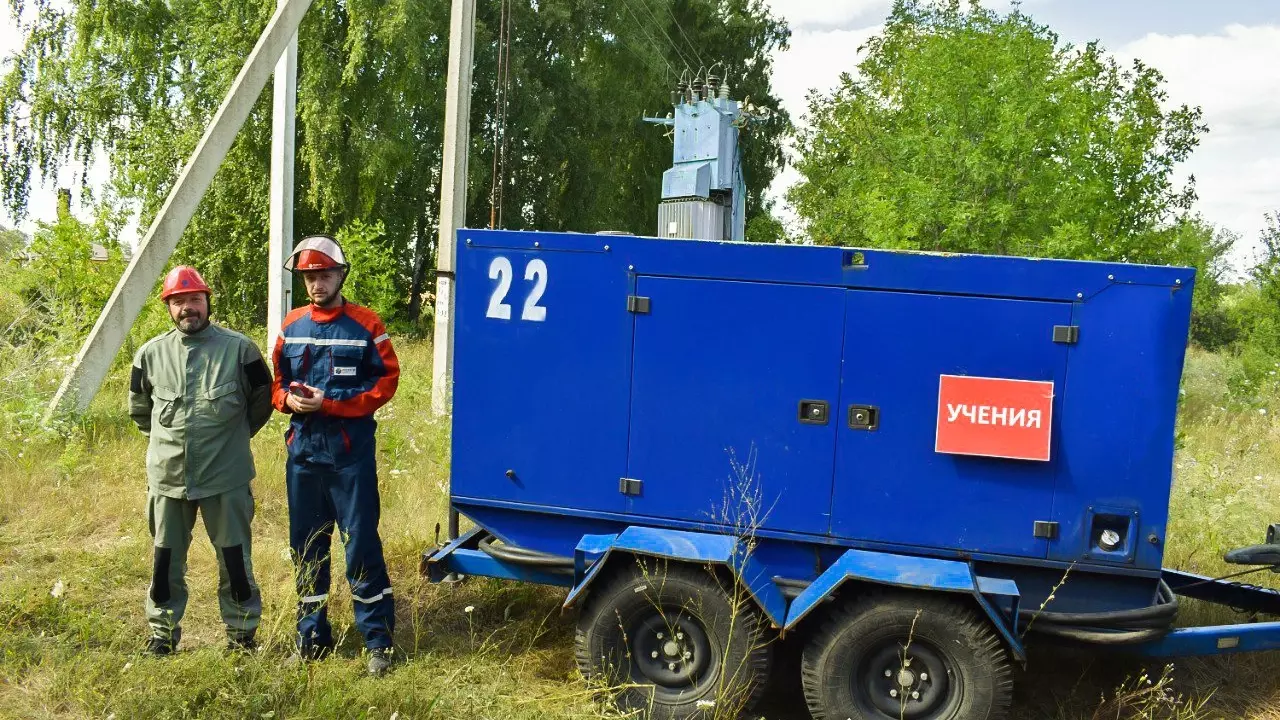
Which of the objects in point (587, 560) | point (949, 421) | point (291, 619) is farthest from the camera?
point (291, 619)

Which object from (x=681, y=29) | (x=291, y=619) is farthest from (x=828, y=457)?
(x=681, y=29)

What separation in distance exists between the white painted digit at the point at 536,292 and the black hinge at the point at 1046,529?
2456 millimetres

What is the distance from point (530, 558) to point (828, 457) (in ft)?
5.05

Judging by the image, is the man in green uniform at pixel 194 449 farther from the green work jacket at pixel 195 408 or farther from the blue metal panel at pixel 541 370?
the blue metal panel at pixel 541 370

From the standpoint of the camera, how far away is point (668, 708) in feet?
14.1

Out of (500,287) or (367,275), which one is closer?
(500,287)

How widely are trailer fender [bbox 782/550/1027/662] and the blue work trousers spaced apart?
→ 6.61ft

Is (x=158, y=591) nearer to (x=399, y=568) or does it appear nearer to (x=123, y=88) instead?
(x=399, y=568)

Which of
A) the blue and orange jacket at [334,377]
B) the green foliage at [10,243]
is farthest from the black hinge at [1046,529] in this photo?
the green foliage at [10,243]

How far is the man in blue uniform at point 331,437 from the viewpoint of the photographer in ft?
15.0

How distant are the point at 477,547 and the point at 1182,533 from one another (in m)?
5.05

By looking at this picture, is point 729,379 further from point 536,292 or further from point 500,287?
point 500,287

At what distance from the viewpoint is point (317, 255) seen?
4.57 metres

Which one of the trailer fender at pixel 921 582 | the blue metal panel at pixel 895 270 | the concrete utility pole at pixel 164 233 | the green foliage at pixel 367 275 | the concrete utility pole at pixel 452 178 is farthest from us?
the green foliage at pixel 367 275
